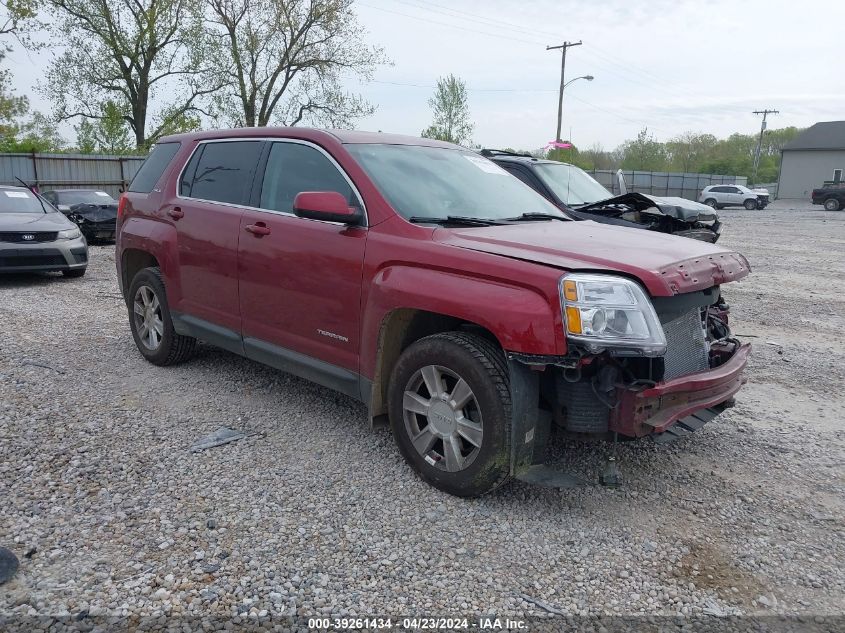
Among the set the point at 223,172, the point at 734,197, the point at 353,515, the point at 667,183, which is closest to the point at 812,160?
the point at 667,183

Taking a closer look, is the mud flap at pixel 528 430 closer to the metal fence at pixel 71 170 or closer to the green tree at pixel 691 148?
the metal fence at pixel 71 170

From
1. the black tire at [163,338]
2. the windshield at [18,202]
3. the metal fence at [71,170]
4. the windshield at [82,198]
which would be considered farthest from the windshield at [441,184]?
the metal fence at [71,170]

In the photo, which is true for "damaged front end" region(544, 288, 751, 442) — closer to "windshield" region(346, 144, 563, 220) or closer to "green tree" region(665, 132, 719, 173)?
"windshield" region(346, 144, 563, 220)

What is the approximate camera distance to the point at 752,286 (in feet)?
34.3

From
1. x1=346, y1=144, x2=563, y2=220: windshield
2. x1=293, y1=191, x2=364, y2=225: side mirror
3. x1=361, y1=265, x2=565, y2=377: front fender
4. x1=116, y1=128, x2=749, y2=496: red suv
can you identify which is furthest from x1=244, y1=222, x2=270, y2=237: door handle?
x1=361, y1=265, x2=565, y2=377: front fender

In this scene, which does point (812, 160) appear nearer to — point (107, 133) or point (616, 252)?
point (107, 133)

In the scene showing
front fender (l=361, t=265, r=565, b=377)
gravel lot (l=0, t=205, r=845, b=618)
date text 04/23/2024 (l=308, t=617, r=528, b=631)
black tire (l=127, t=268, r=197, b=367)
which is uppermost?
front fender (l=361, t=265, r=565, b=377)

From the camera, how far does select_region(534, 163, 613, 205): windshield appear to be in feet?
29.2

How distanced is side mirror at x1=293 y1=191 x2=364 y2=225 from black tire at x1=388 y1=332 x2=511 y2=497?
84 cm

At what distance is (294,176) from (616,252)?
217 cm

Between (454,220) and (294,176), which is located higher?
(294,176)

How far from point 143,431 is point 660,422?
10.3ft

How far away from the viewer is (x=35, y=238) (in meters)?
9.59

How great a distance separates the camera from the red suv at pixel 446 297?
10.1 ft
